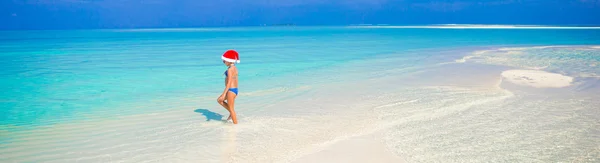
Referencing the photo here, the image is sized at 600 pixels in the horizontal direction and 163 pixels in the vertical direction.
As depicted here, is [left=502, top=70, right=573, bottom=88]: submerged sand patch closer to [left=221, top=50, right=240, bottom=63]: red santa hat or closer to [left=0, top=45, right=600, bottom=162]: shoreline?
[left=0, top=45, right=600, bottom=162]: shoreline

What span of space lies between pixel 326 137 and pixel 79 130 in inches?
147

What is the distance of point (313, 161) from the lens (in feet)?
16.2

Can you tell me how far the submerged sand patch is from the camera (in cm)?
1048

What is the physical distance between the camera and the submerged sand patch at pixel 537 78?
1048 centimetres

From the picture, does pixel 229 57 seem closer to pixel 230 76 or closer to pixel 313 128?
pixel 230 76

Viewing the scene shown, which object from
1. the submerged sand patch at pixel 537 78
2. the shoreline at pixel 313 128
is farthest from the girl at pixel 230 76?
the submerged sand patch at pixel 537 78

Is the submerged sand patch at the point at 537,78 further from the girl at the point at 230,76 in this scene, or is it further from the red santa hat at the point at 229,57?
the red santa hat at the point at 229,57

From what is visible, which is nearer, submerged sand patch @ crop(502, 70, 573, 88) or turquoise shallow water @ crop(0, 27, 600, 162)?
turquoise shallow water @ crop(0, 27, 600, 162)

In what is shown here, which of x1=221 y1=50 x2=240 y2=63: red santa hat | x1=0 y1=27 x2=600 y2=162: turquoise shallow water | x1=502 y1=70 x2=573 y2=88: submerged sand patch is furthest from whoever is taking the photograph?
x1=502 y1=70 x2=573 y2=88: submerged sand patch

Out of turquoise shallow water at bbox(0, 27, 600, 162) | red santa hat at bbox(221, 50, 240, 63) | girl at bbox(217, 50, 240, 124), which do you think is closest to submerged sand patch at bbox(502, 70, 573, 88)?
turquoise shallow water at bbox(0, 27, 600, 162)

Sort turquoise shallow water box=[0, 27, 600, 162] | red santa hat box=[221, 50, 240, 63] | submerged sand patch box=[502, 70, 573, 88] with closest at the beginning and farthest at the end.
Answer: turquoise shallow water box=[0, 27, 600, 162] → red santa hat box=[221, 50, 240, 63] → submerged sand patch box=[502, 70, 573, 88]

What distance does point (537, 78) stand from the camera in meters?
11.6

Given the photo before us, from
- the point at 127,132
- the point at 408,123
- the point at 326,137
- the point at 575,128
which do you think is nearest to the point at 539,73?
the point at 575,128

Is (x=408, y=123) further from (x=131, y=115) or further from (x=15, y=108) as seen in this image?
(x=15, y=108)
